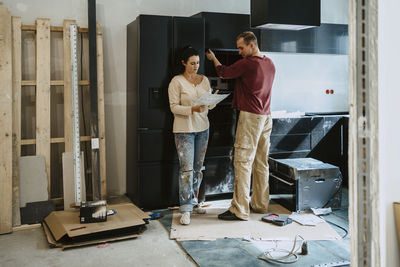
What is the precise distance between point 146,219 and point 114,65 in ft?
6.00

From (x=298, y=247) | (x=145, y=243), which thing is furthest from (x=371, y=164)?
(x=145, y=243)

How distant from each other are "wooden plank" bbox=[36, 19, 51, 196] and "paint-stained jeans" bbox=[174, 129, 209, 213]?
1271 millimetres

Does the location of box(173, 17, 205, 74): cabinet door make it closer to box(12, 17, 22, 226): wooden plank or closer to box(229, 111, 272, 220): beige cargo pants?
box(229, 111, 272, 220): beige cargo pants

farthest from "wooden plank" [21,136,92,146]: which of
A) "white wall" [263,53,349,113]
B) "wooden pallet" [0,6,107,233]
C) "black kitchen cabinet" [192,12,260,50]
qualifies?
"white wall" [263,53,349,113]

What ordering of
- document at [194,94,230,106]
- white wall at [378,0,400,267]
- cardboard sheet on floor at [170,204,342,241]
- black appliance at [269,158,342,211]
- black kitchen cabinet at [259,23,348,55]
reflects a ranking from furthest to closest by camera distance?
black kitchen cabinet at [259,23,348,55] → black appliance at [269,158,342,211] → document at [194,94,230,106] → cardboard sheet on floor at [170,204,342,241] → white wall at [378,0,400,267]

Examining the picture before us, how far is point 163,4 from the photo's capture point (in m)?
4.75

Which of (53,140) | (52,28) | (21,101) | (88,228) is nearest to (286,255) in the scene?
(88,228)

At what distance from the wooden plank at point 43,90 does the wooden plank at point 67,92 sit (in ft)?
0.57

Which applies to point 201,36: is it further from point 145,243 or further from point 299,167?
point 145,243

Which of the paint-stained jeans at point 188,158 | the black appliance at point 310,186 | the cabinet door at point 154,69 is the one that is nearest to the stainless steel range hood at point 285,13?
the cabinet door at point 154,69

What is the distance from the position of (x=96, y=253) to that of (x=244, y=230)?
1247mm

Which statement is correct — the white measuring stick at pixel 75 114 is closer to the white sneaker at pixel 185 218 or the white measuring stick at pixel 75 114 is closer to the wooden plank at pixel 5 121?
the wooden plank at pixel 5 121

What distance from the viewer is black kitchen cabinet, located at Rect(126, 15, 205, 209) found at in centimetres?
412

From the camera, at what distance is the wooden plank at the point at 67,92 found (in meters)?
4.22
